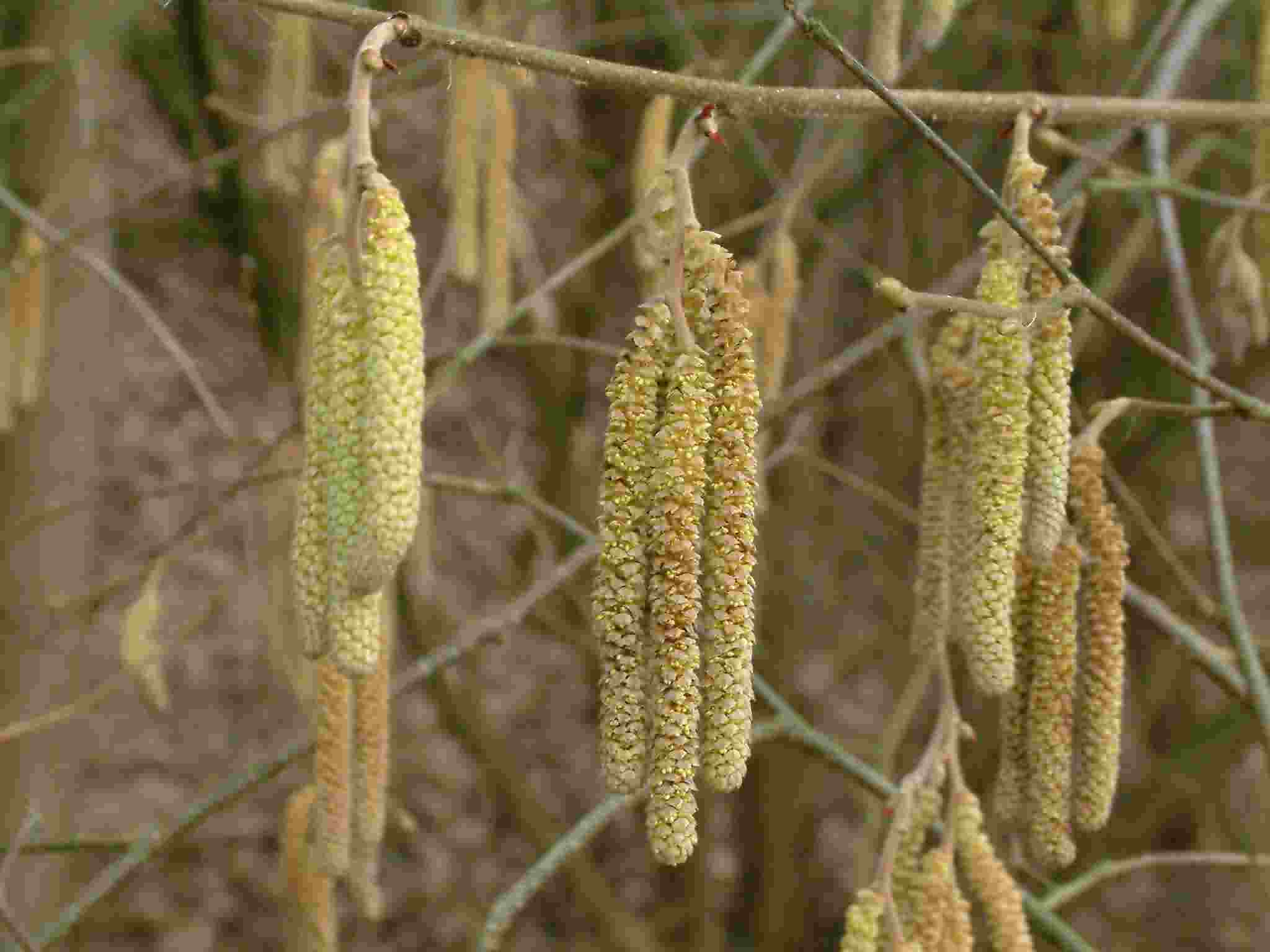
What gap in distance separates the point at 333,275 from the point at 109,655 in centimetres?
371

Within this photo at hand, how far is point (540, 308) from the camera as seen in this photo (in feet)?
6.81

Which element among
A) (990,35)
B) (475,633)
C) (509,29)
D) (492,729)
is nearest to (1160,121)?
(475,633)

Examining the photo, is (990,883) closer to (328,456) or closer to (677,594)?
(677,594)

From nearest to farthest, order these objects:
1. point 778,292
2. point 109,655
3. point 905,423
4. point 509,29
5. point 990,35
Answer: point 778,292 → point 509,29 → point 990,35 → point 905,423 → point 109,655

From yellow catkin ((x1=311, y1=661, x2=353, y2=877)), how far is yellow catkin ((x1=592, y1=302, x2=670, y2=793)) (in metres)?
0.40

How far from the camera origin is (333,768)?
127 cm

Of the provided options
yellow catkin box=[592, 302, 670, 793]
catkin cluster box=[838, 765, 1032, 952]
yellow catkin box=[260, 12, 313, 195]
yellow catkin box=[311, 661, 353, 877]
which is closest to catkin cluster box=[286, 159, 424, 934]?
yellow catkin box=[592, 302, 670, 793]

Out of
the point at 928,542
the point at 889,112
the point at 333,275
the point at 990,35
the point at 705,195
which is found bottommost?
the point at 928,542

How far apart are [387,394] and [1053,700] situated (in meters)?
0.57

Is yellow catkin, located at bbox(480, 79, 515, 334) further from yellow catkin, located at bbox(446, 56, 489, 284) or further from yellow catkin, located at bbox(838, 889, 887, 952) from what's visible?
yellow catkin, located at bbox(838, 889, 887, 952)

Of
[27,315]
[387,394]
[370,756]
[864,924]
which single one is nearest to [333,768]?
[370,756]

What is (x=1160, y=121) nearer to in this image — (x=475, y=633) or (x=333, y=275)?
→ (x=333, y=275)

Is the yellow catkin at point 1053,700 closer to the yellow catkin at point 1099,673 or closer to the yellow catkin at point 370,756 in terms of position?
the yellow catkin at point 1099,673

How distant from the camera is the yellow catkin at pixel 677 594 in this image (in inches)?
33.8
